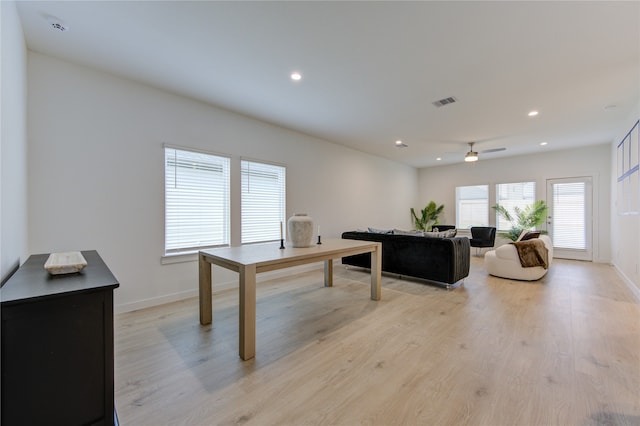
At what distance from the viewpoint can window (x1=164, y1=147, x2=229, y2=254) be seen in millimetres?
3391

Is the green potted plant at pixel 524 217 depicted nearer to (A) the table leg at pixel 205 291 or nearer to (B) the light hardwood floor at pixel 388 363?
(B) the light hardwood floor at pixel 388 363

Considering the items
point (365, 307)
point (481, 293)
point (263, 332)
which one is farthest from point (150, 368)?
point (481, 293)

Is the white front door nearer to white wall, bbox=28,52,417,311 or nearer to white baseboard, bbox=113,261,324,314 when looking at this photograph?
white baseboard, bbox=113,261,324,314

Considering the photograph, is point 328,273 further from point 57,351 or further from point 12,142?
point 12,142

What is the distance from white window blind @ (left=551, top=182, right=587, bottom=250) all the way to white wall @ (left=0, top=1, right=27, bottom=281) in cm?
892

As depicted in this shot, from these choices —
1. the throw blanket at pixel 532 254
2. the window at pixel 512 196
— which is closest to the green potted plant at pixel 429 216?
the window at pixel 512 196

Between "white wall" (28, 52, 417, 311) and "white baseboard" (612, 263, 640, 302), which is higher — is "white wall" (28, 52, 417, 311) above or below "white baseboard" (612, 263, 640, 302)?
above

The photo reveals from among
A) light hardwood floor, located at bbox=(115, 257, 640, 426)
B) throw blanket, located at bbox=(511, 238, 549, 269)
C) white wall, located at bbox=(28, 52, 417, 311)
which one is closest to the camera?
light hardwood floor, located at bbox=(115, 257, 640, 426)

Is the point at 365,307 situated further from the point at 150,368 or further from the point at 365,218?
the point at 365,218

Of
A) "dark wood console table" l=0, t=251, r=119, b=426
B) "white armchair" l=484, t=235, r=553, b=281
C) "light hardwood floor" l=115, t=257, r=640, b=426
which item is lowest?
"light hardwood floor" l=115, t=257, r=640, b=426

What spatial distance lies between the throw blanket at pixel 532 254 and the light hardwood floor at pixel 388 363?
91cm

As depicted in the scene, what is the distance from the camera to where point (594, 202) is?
597cm

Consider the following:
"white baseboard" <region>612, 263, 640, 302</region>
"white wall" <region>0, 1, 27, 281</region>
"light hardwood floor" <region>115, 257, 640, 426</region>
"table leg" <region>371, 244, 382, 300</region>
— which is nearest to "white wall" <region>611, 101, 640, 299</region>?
"white baseboard" <region>612, 263, 640, 302</region>

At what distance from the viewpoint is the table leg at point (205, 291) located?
2.65 metres
